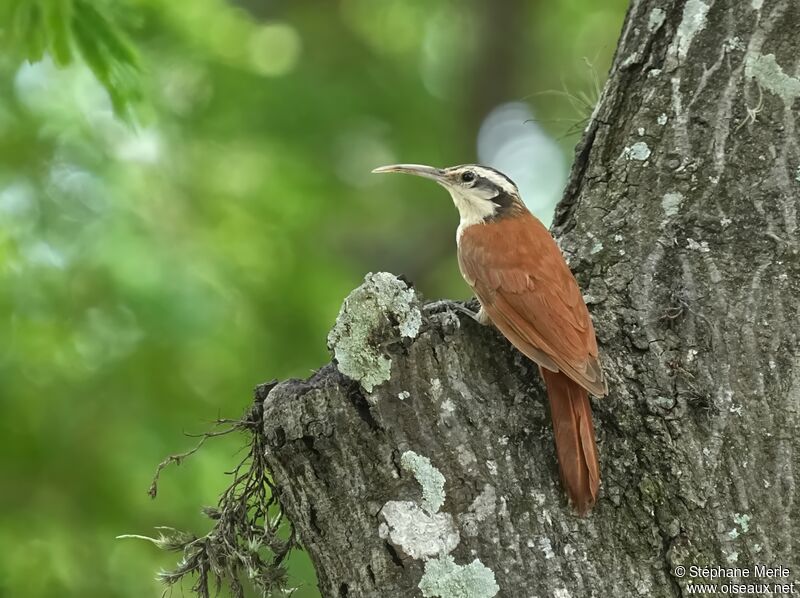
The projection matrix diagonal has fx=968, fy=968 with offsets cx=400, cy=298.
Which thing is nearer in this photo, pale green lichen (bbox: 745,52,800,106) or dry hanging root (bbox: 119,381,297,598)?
dry hanging root (bbox: 119,381,297,598)

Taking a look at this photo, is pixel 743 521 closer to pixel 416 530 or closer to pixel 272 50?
pixel 416 530

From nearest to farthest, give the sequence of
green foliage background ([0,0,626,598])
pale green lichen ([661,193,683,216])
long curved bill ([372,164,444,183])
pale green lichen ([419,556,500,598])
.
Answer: pale green lichen ([419,556,500,598]), pale green lichen ([661,193,683,216]), long curved bill ([372,164,444,183]), green foliage background ([0,0,626,598])

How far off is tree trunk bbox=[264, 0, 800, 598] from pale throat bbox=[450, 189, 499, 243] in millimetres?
1020

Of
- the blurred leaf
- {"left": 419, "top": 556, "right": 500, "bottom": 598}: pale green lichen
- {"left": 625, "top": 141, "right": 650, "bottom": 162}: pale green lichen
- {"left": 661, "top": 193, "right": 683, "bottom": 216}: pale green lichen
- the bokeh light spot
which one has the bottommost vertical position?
{"left": 419, "top": 556, "right": 500, "bottom": 598}: pale green lichen

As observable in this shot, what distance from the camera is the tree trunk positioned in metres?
2.49

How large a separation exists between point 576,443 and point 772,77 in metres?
1.58

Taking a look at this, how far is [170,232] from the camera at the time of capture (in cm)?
535

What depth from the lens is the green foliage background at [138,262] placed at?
15.4 ft

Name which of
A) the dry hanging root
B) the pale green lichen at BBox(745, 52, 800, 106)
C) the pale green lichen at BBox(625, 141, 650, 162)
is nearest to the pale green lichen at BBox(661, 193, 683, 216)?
the pale green lichen at BBox(625, 141, 650, 162)

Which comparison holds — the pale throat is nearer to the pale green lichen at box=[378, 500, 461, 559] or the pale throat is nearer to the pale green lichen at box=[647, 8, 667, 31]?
the pale green lichen at box=[647, 8, 667, 31]

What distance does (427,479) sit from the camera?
2.51m

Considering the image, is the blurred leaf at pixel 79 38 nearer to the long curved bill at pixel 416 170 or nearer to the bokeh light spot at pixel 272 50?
the long curved bill at pixel 416 170

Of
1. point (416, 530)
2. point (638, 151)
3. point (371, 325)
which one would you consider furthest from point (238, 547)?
point (638, 151)

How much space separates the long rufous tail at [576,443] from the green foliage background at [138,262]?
61.6 inches
